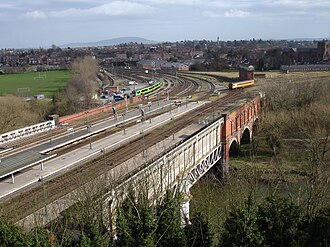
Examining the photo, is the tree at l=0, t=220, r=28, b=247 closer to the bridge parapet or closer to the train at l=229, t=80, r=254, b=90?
the bridge parapet

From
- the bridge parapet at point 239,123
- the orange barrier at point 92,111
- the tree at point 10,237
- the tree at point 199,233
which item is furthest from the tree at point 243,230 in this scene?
the orange barrier at point 92,111

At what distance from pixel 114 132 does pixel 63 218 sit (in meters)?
19.7

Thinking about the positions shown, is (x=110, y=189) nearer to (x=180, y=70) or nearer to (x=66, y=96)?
(x=66, y=96)

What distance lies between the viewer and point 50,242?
13.2m

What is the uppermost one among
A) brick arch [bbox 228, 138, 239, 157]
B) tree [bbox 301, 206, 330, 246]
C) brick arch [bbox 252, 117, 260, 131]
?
tree [bbox 301, 206, 330, 246]

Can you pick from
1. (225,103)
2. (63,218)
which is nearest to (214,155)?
(225,103)

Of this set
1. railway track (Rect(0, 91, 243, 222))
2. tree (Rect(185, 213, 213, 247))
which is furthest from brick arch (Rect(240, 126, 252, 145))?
tree (Rect(185, 213, 213, 247))

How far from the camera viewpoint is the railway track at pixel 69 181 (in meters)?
17.7

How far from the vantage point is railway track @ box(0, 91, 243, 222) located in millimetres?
17656

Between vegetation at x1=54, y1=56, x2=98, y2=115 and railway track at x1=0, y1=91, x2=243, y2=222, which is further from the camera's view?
vegetation at x1=54, y1=56, x2=98, y2=115

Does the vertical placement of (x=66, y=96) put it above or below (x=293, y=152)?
above

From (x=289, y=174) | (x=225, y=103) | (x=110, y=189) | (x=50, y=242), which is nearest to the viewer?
(x=50, y=242)

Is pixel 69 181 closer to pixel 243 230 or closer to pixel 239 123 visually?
pixel 243 230

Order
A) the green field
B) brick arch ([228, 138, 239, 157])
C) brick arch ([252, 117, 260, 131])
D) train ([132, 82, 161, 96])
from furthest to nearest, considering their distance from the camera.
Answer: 1. the green field
2. train ([132, 82, 161, 96])
3. brick arch ([252, 117, 260, 131])
4. brick arch ([228, 138, 239, 157])
